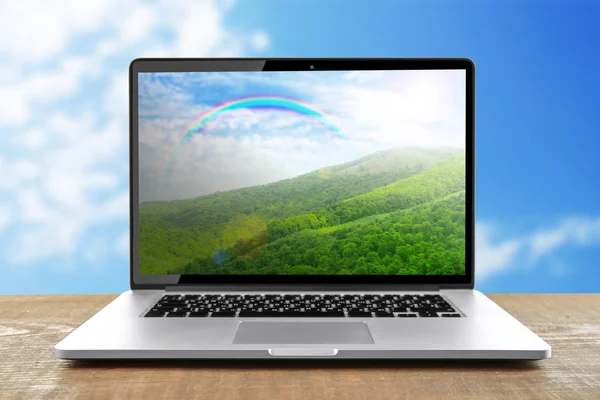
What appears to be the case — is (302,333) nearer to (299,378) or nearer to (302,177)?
(299,378)

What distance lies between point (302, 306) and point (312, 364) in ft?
0.73

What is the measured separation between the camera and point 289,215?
127 cm

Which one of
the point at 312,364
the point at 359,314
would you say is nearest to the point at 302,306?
the point at 359,314

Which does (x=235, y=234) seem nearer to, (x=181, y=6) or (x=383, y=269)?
(x=383, y=269)

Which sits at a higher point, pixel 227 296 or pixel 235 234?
pixel 235 234

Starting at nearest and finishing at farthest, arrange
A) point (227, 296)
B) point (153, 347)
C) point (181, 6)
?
point (153, 347)
point (227, 296)
point (181, 6)

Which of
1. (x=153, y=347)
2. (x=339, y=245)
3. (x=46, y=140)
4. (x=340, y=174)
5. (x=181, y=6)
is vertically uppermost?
(x=181, y=6)

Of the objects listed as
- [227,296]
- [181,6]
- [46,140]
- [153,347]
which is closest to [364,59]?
[227,296]

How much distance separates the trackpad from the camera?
93 centimetres

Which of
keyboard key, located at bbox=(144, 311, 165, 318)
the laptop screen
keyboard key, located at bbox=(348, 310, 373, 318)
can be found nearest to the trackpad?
keyboard key, located at bbox=(348, 310, 373, 318)

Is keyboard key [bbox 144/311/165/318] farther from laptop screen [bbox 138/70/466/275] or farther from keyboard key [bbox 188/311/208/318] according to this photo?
laptop screen [bbox 138/70/466/275]

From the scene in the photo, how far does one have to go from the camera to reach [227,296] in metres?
1.19

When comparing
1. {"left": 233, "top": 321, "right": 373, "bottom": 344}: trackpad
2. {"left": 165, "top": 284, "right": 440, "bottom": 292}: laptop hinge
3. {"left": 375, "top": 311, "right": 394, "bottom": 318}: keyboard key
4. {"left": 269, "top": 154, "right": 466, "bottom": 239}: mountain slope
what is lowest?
{"left": 233, "top": 321, "right": 373, "bottom": 344}: trackpad

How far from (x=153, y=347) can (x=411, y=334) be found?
39cm
